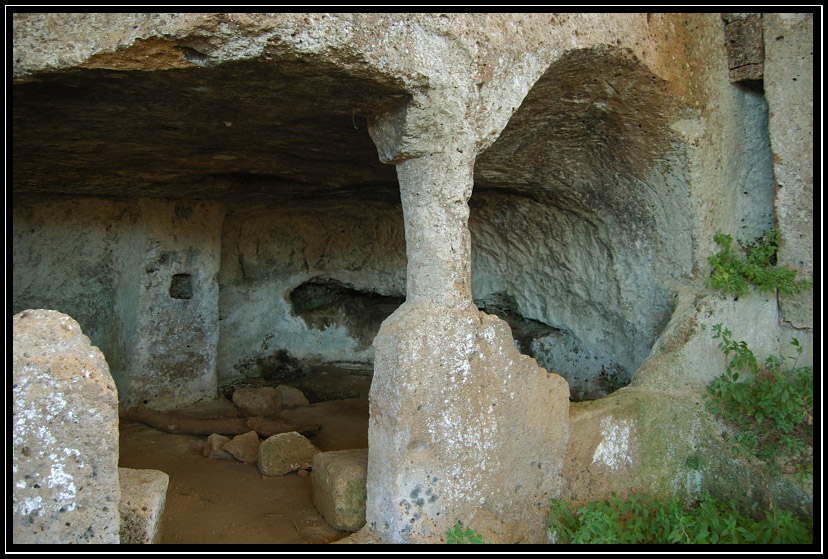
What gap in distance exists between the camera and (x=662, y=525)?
10.5 feet

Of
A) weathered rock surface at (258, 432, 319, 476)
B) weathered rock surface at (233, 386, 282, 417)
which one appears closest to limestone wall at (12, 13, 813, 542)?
weathered rock surface at (233, 386, 282, 417)

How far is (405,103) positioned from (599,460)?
6.25ft

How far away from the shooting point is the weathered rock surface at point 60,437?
7.15 feet

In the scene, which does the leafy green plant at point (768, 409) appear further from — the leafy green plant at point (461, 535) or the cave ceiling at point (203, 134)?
the cave ceiling at point (203, 134)

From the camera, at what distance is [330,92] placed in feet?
9.67

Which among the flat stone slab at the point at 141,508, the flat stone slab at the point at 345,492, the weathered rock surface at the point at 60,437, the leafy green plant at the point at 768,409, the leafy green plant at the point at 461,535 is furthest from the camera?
the leafy green plant at the point at 768,409

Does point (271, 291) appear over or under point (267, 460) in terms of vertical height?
over

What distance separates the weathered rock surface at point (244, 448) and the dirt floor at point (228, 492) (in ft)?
0.18

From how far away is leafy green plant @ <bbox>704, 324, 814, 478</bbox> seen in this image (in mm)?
3391

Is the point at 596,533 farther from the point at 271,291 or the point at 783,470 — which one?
the point at 271,291

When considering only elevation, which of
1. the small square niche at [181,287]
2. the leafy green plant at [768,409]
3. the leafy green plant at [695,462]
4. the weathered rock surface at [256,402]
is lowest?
the weathered rock surface at [256,402]

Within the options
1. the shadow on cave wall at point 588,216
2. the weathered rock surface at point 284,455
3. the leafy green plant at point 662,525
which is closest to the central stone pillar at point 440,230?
the shadow on cave wall at point 588,216

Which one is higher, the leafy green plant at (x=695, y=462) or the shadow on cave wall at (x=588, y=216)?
the shadow on cave wall at (x=588, y=216)
